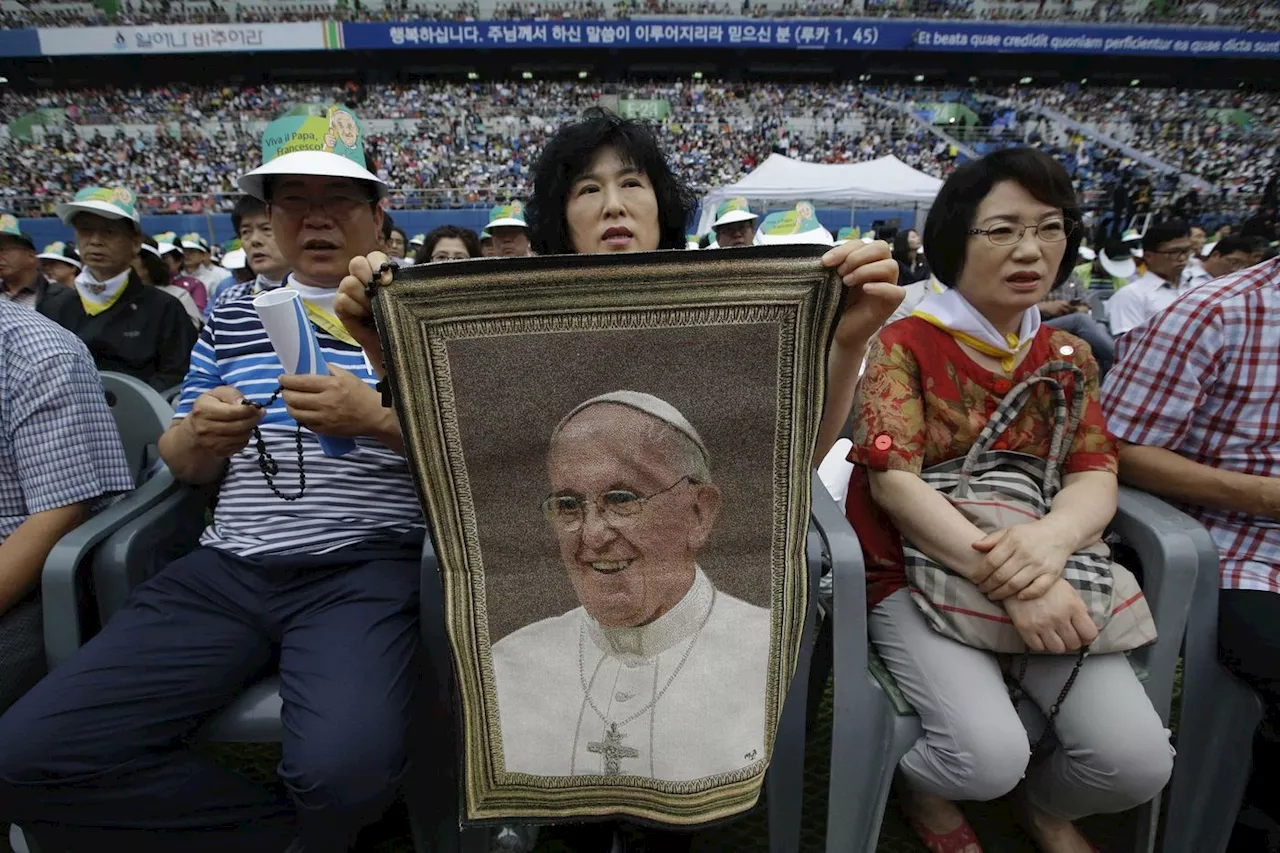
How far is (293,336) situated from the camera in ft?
4.57

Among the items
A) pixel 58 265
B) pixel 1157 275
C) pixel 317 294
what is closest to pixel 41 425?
pixel 317 294

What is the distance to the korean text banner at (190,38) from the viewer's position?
30.7 meters

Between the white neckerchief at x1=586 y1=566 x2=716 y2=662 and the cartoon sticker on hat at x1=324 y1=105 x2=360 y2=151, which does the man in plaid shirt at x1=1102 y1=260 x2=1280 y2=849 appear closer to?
the white neckerchief at x1=586 y1=566 x2=716 y2=662

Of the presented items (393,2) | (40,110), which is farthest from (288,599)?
(393,2)

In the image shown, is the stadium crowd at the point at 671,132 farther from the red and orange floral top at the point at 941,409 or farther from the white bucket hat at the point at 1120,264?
the red and orange floral top at the point at 941,409

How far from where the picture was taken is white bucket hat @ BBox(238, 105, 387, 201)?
177 cm

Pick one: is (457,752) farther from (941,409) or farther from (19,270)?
(19,270)

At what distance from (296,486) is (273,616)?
30 centimetres

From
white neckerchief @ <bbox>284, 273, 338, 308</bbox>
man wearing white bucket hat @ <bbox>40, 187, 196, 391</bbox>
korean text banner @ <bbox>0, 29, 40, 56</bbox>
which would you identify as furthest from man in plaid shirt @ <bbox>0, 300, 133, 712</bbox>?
korean text banner @ <bbox>0, 29, 40, 56</bbox>

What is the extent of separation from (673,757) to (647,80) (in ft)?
125

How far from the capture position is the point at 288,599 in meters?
1.70

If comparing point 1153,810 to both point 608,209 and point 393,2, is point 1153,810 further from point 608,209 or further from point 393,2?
point 393,2

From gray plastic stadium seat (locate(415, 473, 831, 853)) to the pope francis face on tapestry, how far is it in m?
0.16

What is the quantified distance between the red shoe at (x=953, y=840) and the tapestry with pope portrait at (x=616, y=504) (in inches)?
26.6
